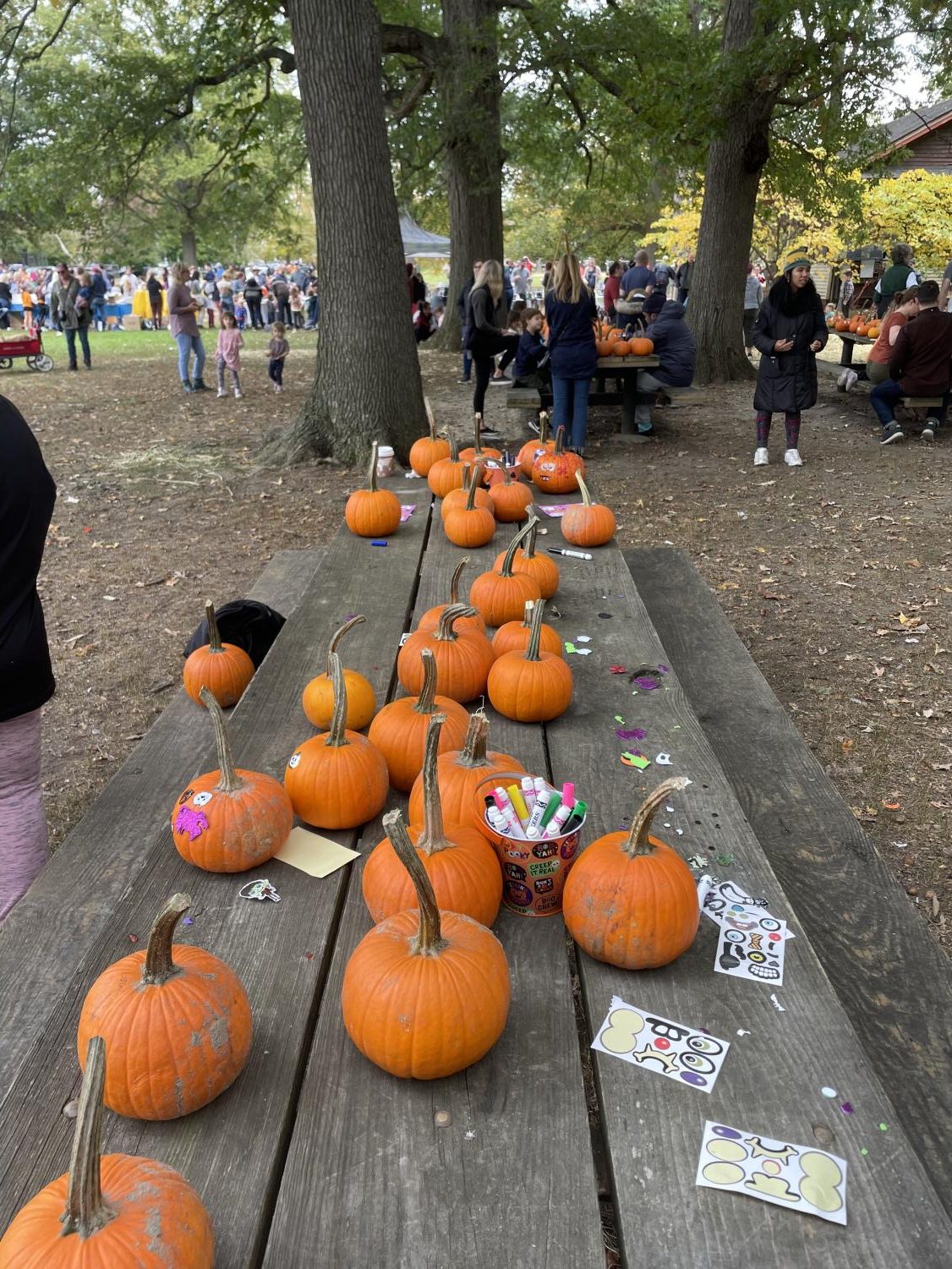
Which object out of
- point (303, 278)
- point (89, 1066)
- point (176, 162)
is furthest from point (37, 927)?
point (176, 162)

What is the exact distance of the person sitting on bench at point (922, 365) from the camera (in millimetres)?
10102

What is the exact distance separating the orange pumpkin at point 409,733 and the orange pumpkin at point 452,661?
0.32 metres

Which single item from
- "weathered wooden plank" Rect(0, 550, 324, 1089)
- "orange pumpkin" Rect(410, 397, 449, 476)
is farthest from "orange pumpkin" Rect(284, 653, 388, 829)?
"orange pumpkin" Rect(410, 397, 449, 476)

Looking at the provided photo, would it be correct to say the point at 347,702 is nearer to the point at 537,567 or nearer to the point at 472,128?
the point at 537,567

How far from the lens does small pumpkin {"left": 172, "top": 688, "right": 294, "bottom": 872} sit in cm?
197

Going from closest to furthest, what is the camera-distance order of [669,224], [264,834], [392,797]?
[264,834] → [392,797] → [669,224]

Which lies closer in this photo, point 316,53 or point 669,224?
point 316,53

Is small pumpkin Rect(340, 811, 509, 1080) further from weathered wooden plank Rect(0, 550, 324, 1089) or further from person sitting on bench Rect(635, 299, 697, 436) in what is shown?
person sitting on bench Rect(635, 299, 697, 436)

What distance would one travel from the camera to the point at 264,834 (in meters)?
2.05

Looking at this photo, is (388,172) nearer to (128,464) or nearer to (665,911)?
(128,464)

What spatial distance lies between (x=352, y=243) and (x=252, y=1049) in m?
8.39

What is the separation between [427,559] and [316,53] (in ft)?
21.2

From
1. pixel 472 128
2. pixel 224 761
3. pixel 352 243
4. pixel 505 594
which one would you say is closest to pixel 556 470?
pixel 505 594

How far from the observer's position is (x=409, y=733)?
2355 mm
